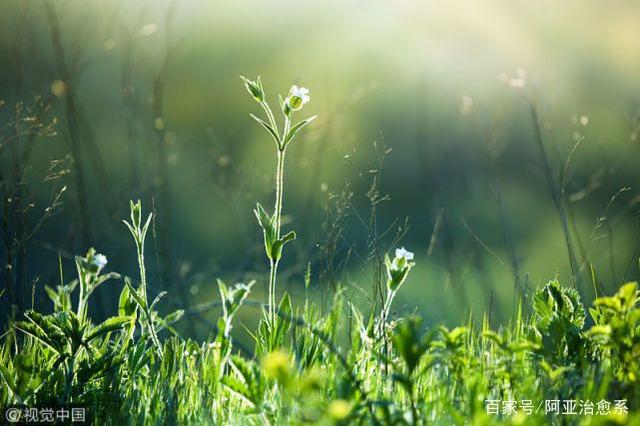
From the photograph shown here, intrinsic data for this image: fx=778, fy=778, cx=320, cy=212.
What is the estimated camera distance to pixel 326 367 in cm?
188

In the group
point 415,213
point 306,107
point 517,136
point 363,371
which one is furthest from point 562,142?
point 363,371

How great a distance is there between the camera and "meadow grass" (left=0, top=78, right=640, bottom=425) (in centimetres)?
161

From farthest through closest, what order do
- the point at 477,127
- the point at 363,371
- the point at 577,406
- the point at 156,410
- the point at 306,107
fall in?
1. the point at 477,127
2. the point at 306,107
3. the point at 363,371
4. the point at 156,410
5. the point at 577,406

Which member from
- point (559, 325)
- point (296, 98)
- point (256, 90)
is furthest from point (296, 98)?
point (559, 325)

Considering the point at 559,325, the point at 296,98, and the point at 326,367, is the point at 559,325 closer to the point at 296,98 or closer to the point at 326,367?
the point at 326,367

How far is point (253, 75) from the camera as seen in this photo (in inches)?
227

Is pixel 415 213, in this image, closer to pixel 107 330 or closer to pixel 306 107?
pixel 306 107

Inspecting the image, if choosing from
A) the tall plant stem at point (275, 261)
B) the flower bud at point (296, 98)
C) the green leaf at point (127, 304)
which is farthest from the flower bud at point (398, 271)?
the green leaf at point (127, 304)

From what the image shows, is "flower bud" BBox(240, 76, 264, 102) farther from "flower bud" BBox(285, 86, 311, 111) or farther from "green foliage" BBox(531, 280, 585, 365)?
"green foliage" BBox(531, 280, 585, 365)

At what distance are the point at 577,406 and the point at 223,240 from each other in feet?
13.2

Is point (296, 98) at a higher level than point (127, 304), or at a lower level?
higher

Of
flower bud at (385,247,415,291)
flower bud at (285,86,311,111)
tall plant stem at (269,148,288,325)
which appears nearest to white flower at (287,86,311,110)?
flower bud at (285,86,311,111)

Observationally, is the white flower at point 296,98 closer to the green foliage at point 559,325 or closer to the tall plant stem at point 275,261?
the tall plant stem at point 275,261

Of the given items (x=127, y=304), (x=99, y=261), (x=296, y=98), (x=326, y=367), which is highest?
(x=296, y=98)
